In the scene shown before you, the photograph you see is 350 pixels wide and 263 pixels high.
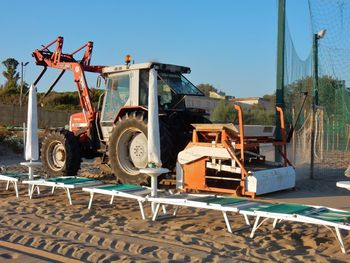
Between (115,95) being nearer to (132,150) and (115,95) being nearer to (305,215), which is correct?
(132,150)

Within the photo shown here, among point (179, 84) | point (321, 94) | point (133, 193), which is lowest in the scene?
point (133, 193)

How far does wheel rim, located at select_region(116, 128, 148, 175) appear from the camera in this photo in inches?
402

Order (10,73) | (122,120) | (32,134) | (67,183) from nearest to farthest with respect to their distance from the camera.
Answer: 1. (67,183)
2. (32,134)
3. (122,120)
4. (10,73)

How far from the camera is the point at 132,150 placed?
409 inches

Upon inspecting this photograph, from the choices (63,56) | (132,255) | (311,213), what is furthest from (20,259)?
(63,56)

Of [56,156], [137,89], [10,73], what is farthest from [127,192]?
[10,73]

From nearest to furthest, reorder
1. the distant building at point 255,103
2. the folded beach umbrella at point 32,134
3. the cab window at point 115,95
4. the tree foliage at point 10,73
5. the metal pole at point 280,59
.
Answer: the folded beach umbrella at point 32,134
the cab window at point 115,95
the metal pole at point 280,59
the distant building at point 255,103
the tree foliage at point 10,73

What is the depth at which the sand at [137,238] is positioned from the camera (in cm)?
510

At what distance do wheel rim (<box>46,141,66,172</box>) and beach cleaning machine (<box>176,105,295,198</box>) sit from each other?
3301mm

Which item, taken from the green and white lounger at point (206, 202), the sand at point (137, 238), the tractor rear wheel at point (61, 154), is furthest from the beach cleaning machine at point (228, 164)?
the tractor rear wheel at point (61, 154)

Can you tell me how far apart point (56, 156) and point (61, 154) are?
8.7 inches

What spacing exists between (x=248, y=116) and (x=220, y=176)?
1028 cm

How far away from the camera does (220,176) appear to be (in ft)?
32.6

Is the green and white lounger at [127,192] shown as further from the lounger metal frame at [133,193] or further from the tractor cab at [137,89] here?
the tractor cab at [137,89]
